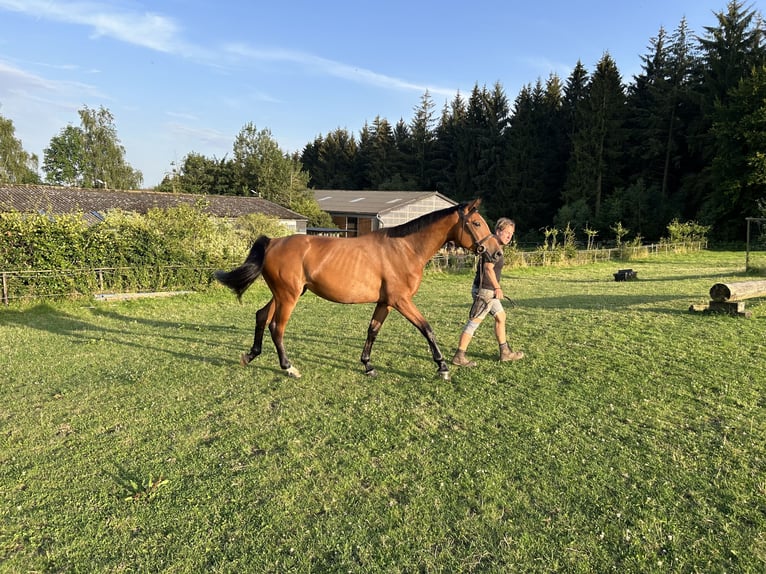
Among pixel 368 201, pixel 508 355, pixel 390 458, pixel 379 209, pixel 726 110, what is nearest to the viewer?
pixel 390 458

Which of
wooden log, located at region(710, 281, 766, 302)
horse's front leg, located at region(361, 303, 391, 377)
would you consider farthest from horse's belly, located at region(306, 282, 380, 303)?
wooden log, located at region(710, 281, 766, 302)

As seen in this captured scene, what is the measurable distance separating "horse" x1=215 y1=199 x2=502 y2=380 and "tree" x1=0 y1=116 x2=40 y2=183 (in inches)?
2065

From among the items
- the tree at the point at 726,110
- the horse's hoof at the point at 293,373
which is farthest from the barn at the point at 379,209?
the horse's hoof at the point at 293,373

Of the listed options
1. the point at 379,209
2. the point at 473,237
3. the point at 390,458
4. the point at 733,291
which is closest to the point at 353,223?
the point at 379,209

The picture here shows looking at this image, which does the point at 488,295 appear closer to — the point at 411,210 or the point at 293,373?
the point at 293,373

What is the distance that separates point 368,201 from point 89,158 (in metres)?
32.0

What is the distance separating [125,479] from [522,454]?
2.97 meters

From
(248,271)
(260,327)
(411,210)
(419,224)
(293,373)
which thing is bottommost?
(293,373)

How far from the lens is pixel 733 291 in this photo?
8383mm

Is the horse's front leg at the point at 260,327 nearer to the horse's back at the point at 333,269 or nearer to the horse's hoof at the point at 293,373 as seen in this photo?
the horse's back at the point at 333,269

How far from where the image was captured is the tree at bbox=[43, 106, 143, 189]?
4928cm

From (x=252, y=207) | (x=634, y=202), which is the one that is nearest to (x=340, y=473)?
(x=252, y=207)

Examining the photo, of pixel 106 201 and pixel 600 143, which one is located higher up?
pixel 600 143

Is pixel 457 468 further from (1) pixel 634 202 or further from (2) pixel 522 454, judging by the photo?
(1) pixel 634 202
